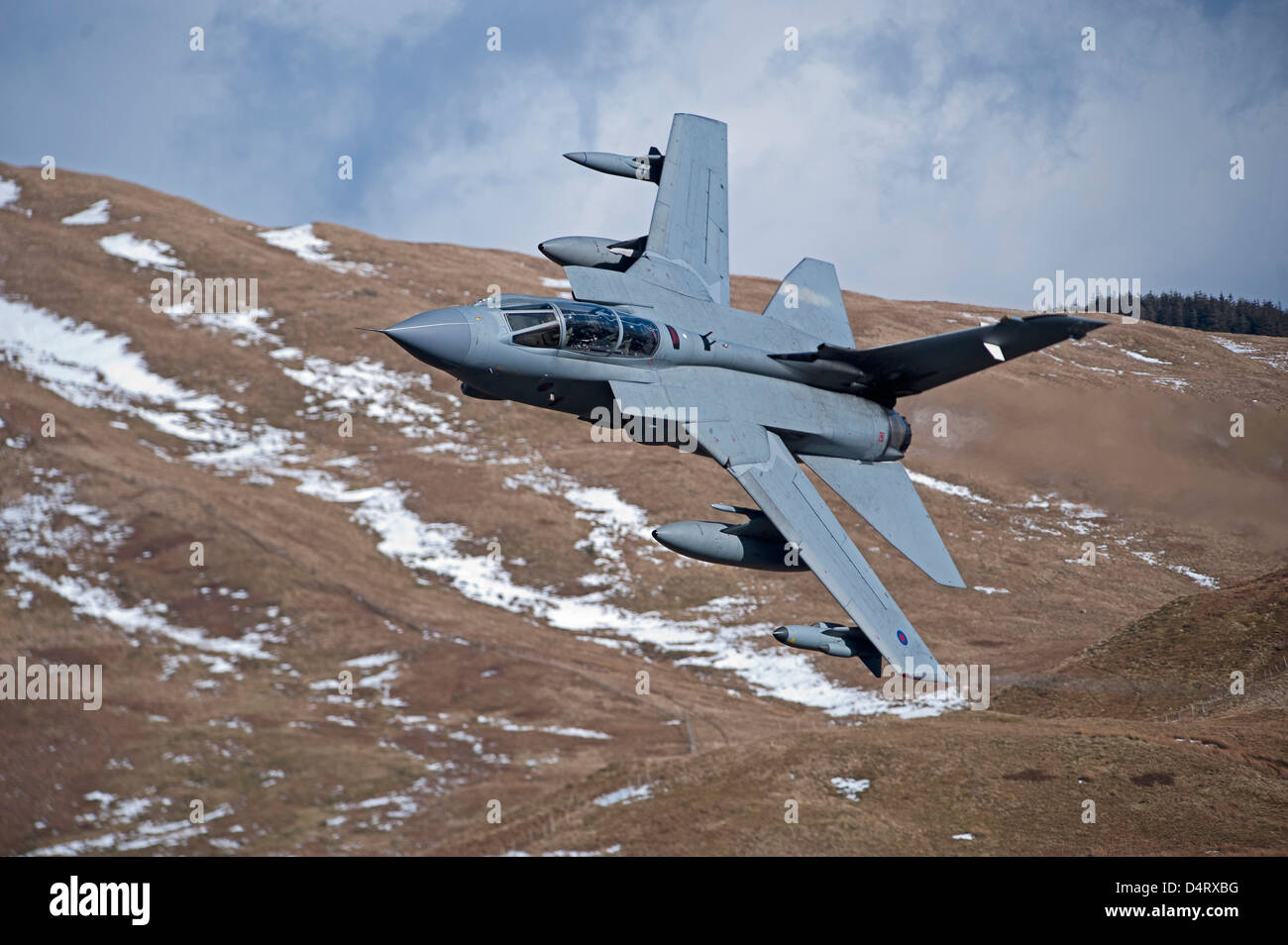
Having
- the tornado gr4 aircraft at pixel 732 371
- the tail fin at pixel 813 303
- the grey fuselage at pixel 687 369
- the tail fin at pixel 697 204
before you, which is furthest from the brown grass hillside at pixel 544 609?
the tail fin at pixel 697 204

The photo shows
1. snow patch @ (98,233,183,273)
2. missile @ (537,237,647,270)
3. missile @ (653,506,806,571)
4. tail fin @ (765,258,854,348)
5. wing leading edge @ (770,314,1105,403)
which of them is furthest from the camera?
snow patch @ (98,233,183,273)

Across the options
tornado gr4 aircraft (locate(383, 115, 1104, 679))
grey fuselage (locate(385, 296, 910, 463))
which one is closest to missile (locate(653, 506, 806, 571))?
tornado gr4 aircraft (locate(383, 115, 1104, 679))

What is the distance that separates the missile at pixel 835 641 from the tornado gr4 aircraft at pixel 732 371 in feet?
0.13

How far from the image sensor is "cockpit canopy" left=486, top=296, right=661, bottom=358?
2292 centimetres

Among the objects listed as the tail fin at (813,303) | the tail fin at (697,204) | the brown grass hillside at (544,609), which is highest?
the tail fin at (697,204)

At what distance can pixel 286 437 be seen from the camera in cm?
7856

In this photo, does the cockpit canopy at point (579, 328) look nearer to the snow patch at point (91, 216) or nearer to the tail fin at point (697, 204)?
the tail fin at point (697, 204)

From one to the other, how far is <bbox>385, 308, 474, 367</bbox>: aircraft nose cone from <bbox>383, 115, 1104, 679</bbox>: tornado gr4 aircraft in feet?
0.10

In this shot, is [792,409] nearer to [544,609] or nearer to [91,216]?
[544,609]

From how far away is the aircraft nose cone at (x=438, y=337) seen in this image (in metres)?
21.4

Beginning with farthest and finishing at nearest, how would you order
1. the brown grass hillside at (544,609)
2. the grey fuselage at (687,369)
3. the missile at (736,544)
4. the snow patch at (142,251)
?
the snow patch at (142,251)
the brown grass hillside at (544,609)
the missile at (736,544)
the grey fuselage at (687,369)

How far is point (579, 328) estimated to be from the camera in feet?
77.0

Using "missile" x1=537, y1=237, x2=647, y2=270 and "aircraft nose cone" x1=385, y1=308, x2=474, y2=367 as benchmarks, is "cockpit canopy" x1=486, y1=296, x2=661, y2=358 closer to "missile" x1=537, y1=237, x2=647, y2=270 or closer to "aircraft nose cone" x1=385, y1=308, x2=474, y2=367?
"aircraft nose cone" x1=385, y1=308, x2=474, y2=367
